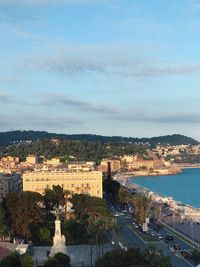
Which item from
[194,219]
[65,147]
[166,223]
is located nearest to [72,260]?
[166,223]

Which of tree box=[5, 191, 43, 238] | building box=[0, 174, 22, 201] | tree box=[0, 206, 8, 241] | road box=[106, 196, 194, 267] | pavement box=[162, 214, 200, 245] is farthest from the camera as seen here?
building box=[0, 174, 22, 201]

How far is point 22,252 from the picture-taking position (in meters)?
39.6

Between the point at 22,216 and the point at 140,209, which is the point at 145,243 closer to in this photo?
the point at 22,216

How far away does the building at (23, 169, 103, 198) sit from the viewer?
81.3 meters

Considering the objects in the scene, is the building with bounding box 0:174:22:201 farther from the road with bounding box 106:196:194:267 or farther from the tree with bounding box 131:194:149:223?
the road with bounding box 106:196:194:267

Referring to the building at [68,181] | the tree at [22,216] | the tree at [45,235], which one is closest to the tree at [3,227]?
the tree at [22,216]

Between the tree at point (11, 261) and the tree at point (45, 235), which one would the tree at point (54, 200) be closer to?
the tree at point (45, 235)

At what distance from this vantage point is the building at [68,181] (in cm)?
8131

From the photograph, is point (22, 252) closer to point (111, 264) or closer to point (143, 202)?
point (111, 264)

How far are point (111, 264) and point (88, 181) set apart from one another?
53361 millimetres

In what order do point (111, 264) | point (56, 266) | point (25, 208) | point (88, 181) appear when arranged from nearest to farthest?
1. point (111, 264)
2. point (56, 266)
3. point (25, 208)
4. point (88, 181)

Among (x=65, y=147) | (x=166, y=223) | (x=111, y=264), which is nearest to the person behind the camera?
(x=111, y=264)

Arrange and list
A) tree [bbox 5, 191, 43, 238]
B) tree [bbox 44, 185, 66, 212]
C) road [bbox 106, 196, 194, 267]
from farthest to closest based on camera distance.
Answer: tree [bbox 44, 185, 66, 212] < tree [bbox 5, 191, 43, 238] < road [bbox 106, 196, 194, 267]

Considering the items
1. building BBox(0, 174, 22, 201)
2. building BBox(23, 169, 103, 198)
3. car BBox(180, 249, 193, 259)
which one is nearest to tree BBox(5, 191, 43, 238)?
car BBox(180, 249, 193, 259)
